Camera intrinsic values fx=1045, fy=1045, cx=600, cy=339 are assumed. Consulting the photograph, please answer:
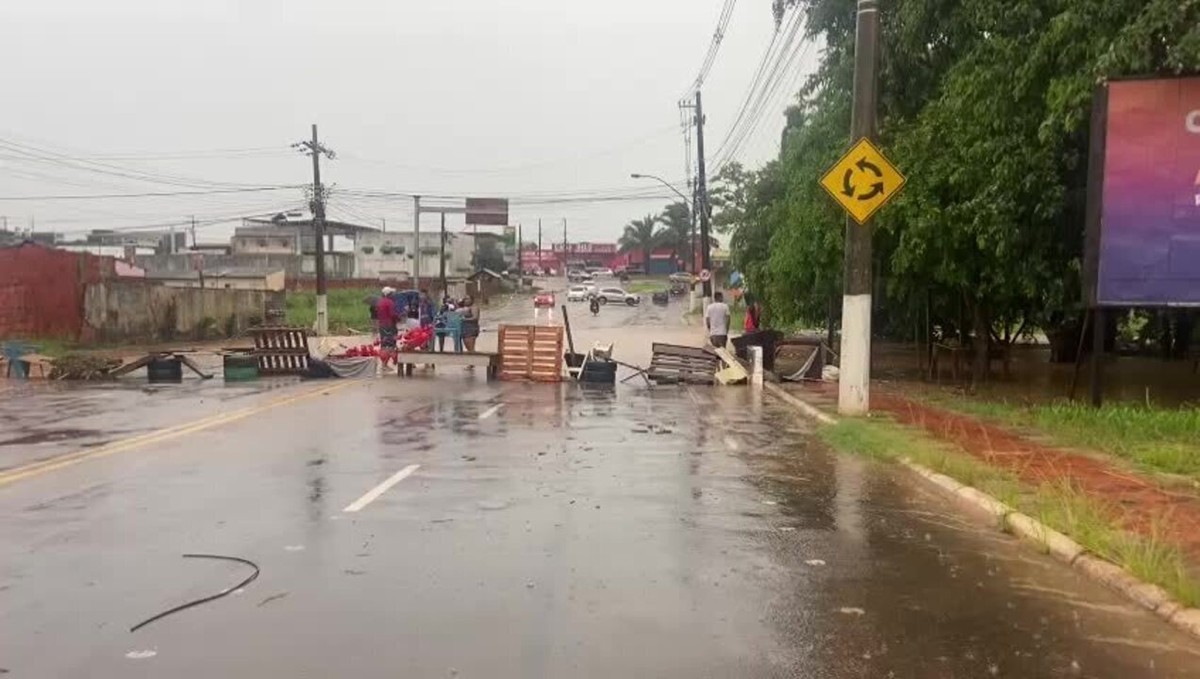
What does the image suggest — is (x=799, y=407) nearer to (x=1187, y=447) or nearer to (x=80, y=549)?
(x=1187, y=447)

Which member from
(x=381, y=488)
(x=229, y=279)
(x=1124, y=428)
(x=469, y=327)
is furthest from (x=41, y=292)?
(x=229, y=279)

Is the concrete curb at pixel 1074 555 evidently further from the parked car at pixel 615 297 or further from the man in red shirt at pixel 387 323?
the parked car at pixel 615 297

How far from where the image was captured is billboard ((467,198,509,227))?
3666 inches

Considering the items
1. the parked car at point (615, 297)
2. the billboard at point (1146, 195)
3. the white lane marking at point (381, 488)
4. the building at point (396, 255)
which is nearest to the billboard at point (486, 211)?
the building at point (396, 255)

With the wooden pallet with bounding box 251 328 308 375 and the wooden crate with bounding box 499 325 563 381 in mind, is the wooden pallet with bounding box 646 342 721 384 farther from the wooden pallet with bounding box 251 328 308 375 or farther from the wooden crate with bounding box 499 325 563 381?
the wooden pallet with bounding box 251 328 308 375

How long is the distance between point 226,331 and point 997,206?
3184 centimetres

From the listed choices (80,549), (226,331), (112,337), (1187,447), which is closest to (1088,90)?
(1187,447)

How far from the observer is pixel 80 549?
7.27 meters

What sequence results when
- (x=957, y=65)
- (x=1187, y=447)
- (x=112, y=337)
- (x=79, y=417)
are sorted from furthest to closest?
(x=112, y=337), (x=957, y=65), (x=79, y=417), (x=1187, y=447)

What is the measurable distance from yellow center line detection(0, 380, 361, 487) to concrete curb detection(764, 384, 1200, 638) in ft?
28.7

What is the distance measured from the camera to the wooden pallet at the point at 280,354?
23.5 m

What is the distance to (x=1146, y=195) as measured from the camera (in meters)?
14.2

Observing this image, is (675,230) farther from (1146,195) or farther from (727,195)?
(1146,195)

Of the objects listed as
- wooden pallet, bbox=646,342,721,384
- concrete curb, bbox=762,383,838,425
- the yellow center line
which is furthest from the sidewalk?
the yellow center line
